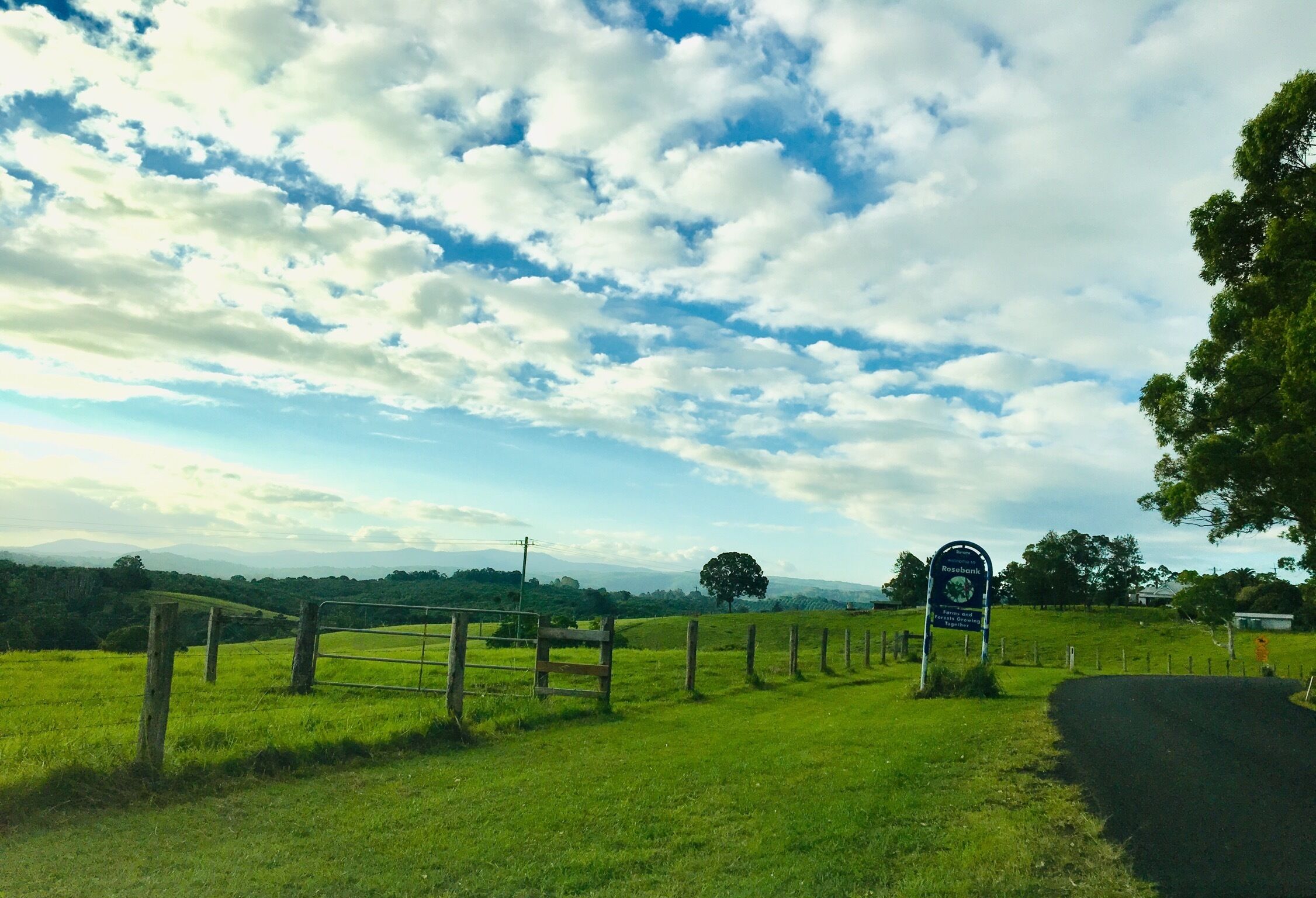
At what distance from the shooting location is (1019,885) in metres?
6.21

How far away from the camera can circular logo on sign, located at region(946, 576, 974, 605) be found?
74.7ft

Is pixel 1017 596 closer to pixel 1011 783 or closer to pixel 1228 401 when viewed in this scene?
pixel 1228 401

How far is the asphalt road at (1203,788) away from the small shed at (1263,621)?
89.3m

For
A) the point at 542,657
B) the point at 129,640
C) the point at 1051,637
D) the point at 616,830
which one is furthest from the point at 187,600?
the point at 1051,637

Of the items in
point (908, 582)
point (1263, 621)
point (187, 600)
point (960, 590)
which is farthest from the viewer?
point (908, 582)

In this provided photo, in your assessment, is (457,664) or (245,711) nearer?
(457,664)

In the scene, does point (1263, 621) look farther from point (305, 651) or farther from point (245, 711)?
point (245, 711)

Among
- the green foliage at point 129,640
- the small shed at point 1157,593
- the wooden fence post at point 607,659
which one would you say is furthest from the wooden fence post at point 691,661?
the small shed at point 1157,593

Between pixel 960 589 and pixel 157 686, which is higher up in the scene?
pixel 960 589

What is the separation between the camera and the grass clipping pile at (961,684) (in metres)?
21.0

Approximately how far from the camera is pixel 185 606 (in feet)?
90.1

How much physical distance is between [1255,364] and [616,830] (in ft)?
55.0

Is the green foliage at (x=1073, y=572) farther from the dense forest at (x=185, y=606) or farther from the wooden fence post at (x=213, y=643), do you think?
the wooden fence post at (x=213, y=643)

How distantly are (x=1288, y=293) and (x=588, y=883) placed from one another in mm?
18192
